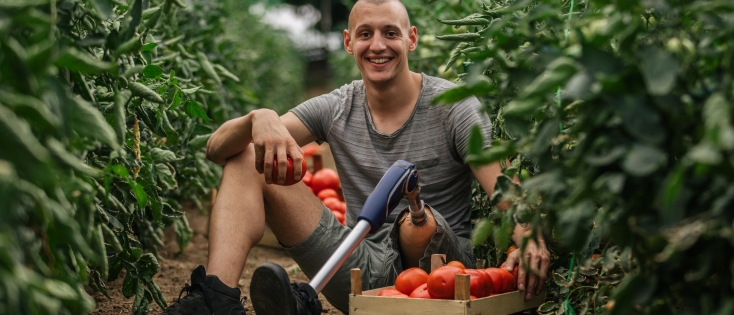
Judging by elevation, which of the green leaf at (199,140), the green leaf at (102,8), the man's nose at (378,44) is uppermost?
the green leaf at (102,8)

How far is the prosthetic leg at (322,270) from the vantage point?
225 centimetres

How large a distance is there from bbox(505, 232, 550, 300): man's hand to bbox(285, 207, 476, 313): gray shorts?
0.29 metres

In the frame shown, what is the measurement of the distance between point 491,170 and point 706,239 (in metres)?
1.33

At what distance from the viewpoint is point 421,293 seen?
94.3 inches

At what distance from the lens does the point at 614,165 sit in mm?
1396

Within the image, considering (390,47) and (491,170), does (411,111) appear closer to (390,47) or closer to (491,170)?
(390,47)

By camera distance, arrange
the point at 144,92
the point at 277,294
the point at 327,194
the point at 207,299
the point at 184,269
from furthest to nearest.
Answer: the point at 327,194, the point at 184,269, the point at 207,299, the point at 277,294, the point at 144,92

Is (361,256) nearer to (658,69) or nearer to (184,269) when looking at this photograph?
(184,269)

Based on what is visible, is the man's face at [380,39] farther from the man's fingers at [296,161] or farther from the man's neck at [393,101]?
the man's fingers at [296,161]

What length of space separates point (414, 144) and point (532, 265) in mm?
861

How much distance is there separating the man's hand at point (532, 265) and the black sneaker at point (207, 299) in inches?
36.0

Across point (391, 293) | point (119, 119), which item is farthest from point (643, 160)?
point (391, 293)

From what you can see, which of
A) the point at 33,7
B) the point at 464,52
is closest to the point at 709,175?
the point at 33,7

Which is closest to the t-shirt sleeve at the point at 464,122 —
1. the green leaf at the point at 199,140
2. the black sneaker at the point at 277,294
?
the black sneaker at the point at 277,294
